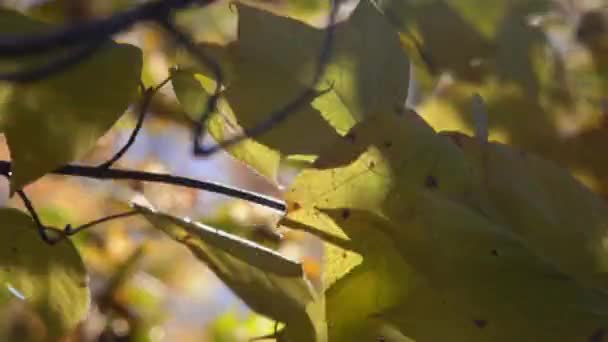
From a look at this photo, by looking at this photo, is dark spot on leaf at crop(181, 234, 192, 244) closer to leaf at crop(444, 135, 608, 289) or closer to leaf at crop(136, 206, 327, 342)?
leaf at crop(136, 206, 327, 342)

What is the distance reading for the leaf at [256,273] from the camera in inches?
13.0

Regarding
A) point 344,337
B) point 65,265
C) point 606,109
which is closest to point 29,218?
point 65,265

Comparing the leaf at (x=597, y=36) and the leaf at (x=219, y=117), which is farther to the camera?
the leaf at (x=597, y=36)

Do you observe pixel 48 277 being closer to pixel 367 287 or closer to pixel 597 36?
pixel 367 287

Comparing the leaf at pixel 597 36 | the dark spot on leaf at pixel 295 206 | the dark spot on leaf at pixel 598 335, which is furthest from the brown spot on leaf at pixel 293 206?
the leaf at pixel 597 36

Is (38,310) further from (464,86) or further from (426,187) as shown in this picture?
(464,86)

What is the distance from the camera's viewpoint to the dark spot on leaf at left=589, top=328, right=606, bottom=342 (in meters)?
0.33

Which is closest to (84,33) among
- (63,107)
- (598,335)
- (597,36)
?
(63,107)

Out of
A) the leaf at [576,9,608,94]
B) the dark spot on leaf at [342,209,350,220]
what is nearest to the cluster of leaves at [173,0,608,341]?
the dark spot on leaf at [342,209,350,220]

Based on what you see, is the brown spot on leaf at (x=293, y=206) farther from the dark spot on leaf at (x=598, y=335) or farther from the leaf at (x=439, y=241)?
the dark spot on leaf at (x=598, y=335)

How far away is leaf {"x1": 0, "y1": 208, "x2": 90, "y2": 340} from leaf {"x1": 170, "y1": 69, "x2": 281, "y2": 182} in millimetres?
74

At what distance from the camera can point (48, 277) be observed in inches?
14.6

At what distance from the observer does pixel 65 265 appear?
37 cm

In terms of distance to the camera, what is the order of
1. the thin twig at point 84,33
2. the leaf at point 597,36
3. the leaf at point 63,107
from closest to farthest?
the thin twig at point 84,33 < the leaf at point 63,107 < the leaf at point 597,36
